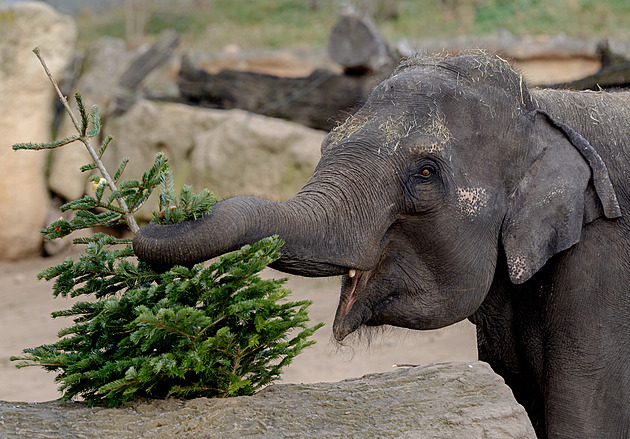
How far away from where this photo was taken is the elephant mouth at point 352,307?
2889 millimetres

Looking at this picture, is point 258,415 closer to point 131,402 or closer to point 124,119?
point 131,402

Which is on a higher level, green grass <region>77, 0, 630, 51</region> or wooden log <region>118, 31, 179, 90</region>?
green grass <region>77, 0, 630, 51</region>

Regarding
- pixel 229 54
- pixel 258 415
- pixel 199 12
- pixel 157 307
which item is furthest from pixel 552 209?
pixel 199 12

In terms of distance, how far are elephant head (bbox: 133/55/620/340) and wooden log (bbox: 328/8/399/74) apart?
7212 millimetres

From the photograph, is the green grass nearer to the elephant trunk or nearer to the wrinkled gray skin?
the wrinkled gray skin

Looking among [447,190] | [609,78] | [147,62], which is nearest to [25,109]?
[147,62]

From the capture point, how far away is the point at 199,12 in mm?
27672

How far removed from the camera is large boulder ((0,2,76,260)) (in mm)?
11148

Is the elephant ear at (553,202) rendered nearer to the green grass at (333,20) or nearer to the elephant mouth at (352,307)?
the elephant mouth at (352,307)

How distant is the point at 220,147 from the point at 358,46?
227cm

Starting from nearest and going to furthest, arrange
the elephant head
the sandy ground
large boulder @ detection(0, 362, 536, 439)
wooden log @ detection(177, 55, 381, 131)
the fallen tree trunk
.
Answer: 1. large boulder @ detection(0, 362, 536, 439)
2. the elephant head
3. the sandy ground
4. the fallen tree trunk
5. wooden log @ detection(177, 55, 381, 131)

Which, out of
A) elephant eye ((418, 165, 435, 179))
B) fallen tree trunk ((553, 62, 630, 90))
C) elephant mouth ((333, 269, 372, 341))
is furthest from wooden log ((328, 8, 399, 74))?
elephant mouth ((333, 269, 372, 341))

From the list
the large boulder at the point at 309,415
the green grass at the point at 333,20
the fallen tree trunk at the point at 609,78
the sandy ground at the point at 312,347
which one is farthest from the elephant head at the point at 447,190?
the green grass at the point at 333,20

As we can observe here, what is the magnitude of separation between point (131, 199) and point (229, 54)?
13.0 metres
